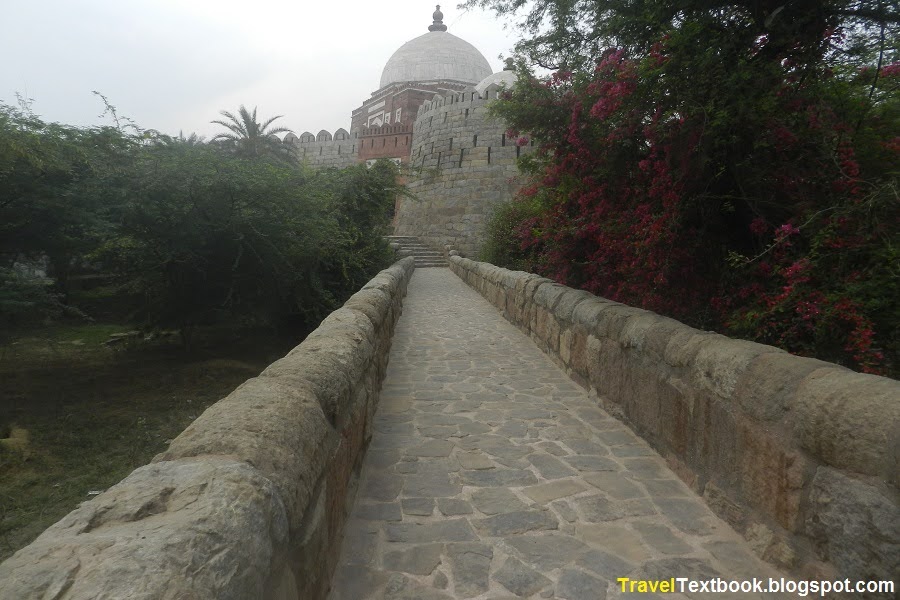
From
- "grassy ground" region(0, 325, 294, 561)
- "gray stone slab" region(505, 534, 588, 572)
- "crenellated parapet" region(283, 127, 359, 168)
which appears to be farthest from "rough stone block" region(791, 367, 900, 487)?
"crenellated parapet" region(283, 127, 359, 168)

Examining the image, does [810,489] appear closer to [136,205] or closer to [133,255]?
[136,205]

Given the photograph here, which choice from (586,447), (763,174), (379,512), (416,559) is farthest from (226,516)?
(763,174)

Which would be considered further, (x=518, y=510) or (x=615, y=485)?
(x=615, y=485)

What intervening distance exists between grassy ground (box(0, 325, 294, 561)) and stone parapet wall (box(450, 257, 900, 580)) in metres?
4.89

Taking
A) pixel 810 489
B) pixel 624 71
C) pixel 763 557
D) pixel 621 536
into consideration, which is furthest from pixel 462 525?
pixel 624 71

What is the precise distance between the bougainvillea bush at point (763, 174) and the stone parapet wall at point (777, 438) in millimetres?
764

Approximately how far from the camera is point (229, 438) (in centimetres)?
156

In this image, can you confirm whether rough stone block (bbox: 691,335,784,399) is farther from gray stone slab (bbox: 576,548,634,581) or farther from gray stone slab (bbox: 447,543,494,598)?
Result: gray stone slab (bbox: 447,543,494,598)

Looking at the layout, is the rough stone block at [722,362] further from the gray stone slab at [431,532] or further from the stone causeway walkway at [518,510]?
the gray stone slab at [431,532]

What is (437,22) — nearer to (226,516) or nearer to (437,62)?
(437,62)

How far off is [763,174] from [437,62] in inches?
1542

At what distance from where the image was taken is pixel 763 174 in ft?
12.7

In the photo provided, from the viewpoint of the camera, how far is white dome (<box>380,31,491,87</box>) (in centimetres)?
3888

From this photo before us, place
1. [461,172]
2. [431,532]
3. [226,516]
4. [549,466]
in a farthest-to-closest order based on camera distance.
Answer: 1. [461,172]
2. [549,466]
3. [431,532]
4. [226,516]
